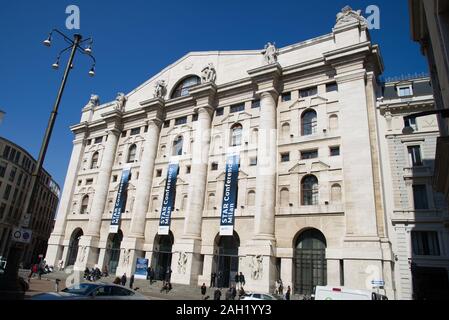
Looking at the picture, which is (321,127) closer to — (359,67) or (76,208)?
(359,67)

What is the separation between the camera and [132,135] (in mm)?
47312

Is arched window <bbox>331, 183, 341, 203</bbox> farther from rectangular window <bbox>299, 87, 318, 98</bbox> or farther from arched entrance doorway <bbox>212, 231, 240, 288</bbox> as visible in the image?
rectangular window <bbox>299, 87, 318, 98</bbox>

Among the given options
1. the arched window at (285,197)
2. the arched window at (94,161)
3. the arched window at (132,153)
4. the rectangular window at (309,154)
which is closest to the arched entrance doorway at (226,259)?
the arched window at (285,197)

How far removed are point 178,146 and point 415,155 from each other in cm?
2672

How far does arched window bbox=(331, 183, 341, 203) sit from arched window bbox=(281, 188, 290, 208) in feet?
13.9

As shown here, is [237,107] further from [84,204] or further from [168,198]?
[84,204]

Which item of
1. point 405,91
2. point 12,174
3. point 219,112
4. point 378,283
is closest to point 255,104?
point 219,112

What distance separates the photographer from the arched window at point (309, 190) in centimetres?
2966

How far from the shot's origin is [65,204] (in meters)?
48.5

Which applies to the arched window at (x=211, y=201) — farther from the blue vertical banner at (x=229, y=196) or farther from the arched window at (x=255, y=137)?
the arched window at (x=255, y=137)

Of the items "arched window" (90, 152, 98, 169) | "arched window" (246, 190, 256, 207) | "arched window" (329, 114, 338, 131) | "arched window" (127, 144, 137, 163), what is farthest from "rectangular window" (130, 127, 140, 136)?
"arched window" (329, 114, 338, 131)

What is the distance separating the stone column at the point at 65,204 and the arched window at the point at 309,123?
37.1 m

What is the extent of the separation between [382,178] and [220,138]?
1798cm

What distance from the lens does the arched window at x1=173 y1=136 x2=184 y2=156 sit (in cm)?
4109
